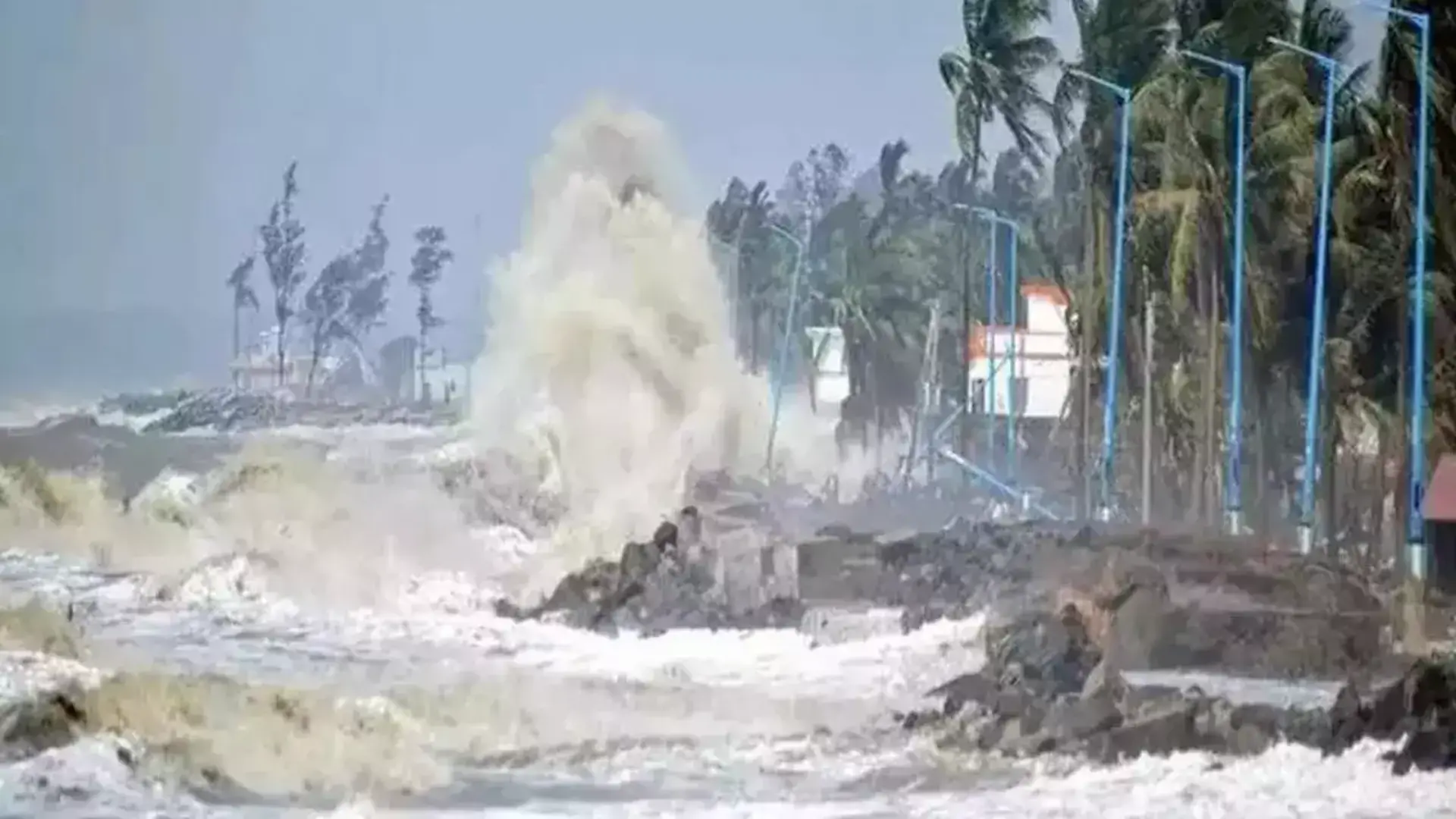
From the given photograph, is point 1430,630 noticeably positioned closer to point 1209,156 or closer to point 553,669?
point 1209,156

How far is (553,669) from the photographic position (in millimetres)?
5363

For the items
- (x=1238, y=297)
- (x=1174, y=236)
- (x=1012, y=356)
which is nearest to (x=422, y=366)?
(x=1012, y=356)

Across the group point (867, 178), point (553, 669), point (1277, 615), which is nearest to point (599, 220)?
point (867, 178)

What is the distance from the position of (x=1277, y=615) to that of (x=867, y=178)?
55.9 inches

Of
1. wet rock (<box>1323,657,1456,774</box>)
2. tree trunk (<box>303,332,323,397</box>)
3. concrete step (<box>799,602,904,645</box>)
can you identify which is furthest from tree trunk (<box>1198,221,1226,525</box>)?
tree trunk (<box>303,332,323,397</box>)

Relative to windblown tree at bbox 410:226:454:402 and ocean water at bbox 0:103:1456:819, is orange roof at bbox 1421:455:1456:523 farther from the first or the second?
windblown tree at bbox 410:226:454:402

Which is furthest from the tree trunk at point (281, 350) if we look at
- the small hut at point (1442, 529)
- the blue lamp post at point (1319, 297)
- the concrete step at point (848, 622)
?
the small hut at point (1442, 529)

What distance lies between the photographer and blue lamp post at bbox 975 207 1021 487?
551cm

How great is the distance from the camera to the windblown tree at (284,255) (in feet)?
18.5

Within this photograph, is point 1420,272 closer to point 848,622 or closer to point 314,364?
point 848,622

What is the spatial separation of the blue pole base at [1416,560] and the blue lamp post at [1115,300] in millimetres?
688

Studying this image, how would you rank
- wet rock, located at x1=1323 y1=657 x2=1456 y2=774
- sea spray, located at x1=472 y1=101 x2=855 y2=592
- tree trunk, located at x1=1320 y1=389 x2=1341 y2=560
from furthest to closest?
sea spray, located at x1=472 y1=101 x2=855 y2=592 < tree trunk, located at x1=1320 y1=389 x2=1341 y2=560 < wet rock, located at x1=1323 y1=657 x2=1456 y2=774

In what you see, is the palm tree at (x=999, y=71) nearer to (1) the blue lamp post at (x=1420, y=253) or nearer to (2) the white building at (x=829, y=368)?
(2) the white building at (x=829, y=368)

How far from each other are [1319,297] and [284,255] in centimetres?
251
